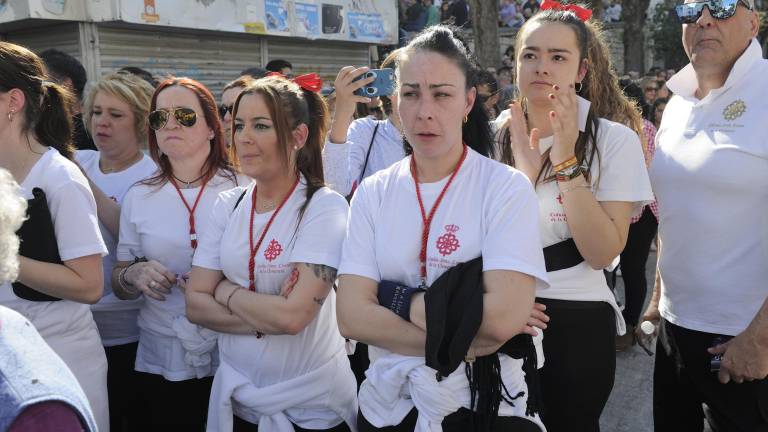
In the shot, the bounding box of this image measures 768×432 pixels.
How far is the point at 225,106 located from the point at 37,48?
5640 mm

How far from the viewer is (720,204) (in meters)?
2.36

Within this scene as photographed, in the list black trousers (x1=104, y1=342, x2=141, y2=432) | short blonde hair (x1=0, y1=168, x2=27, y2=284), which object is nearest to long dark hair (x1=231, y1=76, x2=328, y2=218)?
black trousers (x1=104, y1=342, x2=141, y2=432)

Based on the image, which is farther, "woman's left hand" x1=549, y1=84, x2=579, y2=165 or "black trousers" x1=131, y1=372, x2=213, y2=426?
"black trousers" x1=131, y1=372, x2=213, y2=426

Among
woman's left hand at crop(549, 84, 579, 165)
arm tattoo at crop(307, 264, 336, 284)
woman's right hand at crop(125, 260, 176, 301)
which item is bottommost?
woman's right hand at crop(125, 260, 176, 301)

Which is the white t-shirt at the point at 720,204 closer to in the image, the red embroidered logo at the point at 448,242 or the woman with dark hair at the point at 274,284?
the red embroidered logo at the point at 448,242

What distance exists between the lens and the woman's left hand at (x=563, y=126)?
225 centimetres

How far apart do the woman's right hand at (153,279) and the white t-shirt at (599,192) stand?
1.48m

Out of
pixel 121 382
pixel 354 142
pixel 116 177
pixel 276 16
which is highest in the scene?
pixel 276 16

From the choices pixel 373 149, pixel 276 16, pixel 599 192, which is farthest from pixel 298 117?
pixel 276 16

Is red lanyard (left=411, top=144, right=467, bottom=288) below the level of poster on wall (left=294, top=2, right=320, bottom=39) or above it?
below

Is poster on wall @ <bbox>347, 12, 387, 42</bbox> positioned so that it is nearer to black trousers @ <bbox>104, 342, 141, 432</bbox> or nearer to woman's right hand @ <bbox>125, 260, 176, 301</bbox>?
black trousers @ <bbox>104, 342, 141, 432</bbox>

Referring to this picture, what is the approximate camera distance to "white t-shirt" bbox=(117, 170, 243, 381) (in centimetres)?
272

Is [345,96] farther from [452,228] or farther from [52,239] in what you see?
[52,239]

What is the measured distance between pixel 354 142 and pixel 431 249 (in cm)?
188
